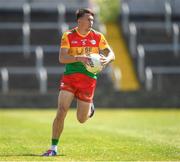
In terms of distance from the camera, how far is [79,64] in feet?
46.3

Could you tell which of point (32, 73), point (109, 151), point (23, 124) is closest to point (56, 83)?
point (32, 73)

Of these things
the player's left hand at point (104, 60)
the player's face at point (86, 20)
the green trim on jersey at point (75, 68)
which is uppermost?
the player's face at point (86, 20)

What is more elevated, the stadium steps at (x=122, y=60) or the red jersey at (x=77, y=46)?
the red jersey at (x=77, y=46)

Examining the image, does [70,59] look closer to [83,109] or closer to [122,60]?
[83,109]

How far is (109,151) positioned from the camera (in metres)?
14.2

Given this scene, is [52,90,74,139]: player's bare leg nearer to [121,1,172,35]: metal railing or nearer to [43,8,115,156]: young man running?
[43,8,115,156]: young man running

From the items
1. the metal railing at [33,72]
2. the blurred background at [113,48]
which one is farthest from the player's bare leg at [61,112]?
the metal railing at [33,72]

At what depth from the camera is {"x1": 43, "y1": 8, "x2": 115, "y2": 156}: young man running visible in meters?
13.7

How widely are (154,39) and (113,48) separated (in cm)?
229

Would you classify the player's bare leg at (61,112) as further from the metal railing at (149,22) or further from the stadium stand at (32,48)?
the metal railing at (149,22)

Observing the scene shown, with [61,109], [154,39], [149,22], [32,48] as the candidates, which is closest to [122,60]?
[154,39]

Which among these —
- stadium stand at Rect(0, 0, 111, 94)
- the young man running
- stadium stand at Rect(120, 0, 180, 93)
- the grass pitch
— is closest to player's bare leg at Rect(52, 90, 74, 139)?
the young man running

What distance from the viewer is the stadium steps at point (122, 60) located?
38375 millimetres

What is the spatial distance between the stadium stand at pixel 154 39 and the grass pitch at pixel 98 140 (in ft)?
37.1
